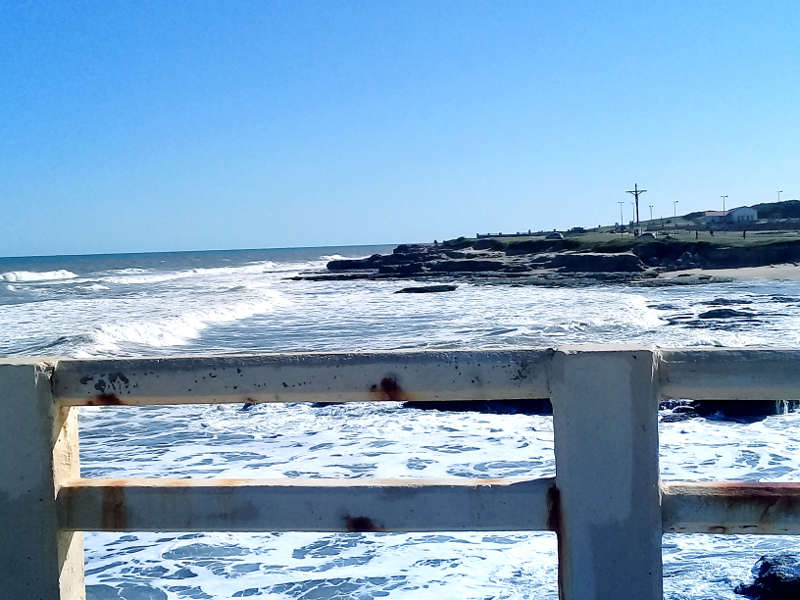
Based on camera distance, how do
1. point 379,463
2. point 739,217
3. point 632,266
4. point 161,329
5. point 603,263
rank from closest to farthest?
1. point 379,463
2. point 161,329
3. point 632,266
4. point 603,263
5. point 739,217

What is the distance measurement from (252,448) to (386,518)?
21.0ft

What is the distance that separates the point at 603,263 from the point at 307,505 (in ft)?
142

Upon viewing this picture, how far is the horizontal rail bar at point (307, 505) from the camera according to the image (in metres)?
2.25

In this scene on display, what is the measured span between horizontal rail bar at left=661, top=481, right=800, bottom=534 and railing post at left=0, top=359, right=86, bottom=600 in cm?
193

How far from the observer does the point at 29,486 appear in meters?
2.36

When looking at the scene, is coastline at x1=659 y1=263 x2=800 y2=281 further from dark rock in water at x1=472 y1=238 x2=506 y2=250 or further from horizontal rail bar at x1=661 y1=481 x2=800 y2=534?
horizontal rail bar at x1=661 y1=481 x2=800 y2=534

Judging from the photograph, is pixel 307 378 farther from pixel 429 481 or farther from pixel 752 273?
pixel 752 273

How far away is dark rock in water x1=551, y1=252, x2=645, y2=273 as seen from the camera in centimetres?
4297

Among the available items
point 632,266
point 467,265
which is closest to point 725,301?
point 632,266

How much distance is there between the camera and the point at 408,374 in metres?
2.33

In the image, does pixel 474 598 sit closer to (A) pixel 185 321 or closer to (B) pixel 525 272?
(A) pixel 185 321

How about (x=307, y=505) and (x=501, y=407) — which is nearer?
(x=307, y=505)

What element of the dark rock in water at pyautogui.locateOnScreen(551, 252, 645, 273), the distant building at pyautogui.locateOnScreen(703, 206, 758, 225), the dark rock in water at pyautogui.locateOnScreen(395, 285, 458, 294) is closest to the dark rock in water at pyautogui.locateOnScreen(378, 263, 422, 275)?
the dark rock in water at pyautogui.locateOnScreen(551, 252, 645, 273)

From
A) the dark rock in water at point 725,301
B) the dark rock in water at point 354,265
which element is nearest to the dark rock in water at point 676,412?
the dark rock in water at point 725,301
